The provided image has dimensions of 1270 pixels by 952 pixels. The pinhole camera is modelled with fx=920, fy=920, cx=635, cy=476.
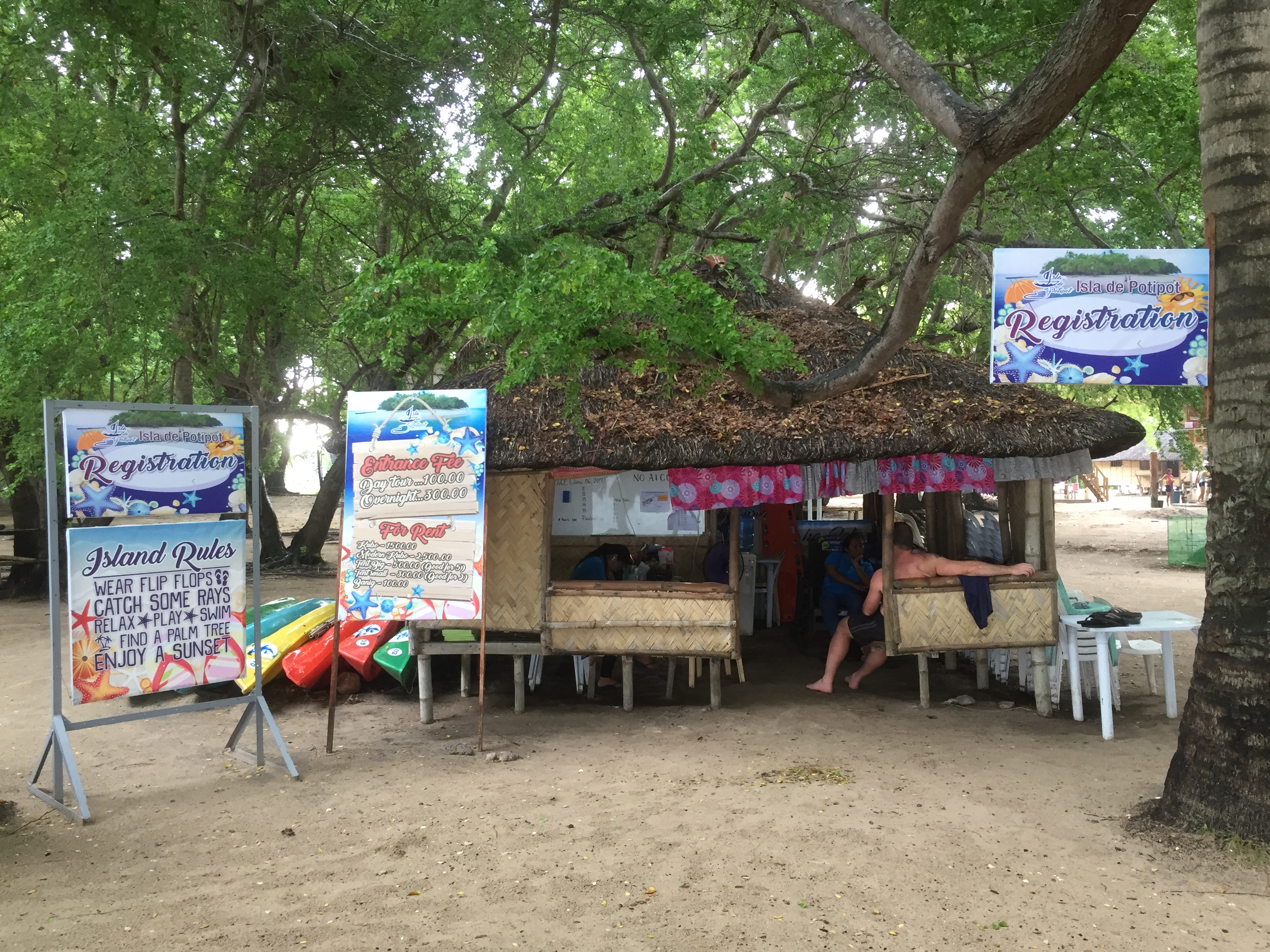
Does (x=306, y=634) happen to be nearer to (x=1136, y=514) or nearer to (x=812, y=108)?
(x=812, y=108)

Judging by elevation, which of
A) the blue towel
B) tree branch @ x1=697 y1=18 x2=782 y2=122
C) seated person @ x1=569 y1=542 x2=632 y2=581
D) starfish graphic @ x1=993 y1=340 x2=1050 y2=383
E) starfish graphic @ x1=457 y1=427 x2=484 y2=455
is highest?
tree branch @ x1=697 y1=18 x2=782 y2=122

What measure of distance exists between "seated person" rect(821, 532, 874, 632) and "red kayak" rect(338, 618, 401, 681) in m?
4.03

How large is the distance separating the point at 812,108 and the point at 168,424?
9356 mm

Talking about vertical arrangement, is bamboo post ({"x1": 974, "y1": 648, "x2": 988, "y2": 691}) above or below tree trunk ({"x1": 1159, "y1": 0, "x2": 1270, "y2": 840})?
below

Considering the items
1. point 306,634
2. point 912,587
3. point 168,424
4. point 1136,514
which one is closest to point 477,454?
point 168,424

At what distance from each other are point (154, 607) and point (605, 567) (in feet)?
12.5

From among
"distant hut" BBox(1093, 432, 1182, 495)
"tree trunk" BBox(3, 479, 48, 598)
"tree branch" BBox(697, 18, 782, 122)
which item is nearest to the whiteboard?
"tree branch" BBox(697, 18, 782, 122)

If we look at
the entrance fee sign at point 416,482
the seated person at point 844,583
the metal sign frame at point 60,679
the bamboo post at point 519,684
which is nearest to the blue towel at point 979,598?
the seated person at point 844,583

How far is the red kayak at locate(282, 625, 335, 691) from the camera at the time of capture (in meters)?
7.95

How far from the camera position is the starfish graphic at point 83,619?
18.0ft

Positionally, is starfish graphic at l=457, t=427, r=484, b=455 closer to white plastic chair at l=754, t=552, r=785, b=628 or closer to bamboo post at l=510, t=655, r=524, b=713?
bamboo post at l=510, t=655, r=524, b=713

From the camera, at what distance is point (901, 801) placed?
5.45 metres

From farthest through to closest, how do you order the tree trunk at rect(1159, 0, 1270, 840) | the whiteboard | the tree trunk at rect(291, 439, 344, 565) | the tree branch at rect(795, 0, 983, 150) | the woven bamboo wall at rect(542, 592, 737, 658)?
the tree trunk at rect(291, 439, 344, 565) → the whiteboard → the woven bamboo wall at rect(542, 592, 737, 658) → the tree branch at rect(795, 0, 983, 150) → the tree trunk at rect(1159, 0, 1270, 840)

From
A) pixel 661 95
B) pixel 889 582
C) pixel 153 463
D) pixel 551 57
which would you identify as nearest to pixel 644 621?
pixel 889 582
